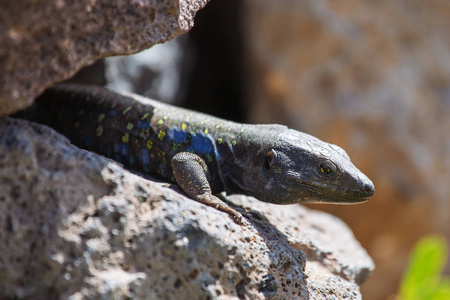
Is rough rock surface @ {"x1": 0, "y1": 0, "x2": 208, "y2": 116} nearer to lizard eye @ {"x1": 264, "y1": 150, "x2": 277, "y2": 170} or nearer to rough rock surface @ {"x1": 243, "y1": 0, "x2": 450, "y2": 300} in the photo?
lizard eye @ {"x1": 264, "y1": 150, "x2": 277, "y2": 170}

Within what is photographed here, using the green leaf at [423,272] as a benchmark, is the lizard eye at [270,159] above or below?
above

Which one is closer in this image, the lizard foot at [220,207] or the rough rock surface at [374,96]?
the lizard foot at [220,207]

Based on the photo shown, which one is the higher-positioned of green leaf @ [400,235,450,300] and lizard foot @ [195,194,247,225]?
lizard foot @ [195,194,247,225]

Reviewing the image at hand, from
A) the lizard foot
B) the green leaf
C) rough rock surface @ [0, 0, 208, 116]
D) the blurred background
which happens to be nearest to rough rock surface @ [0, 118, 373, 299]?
the lizard foot

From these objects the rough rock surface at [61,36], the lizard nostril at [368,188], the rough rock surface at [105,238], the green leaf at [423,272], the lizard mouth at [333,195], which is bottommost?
the green leaf at [423,272]

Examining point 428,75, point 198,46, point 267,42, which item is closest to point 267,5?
point 267,42

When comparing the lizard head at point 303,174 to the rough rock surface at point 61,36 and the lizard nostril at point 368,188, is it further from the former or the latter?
the rough rock surface at point 61,36

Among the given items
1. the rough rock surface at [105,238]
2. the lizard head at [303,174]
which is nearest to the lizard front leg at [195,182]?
the rough rock surface at [105,238]

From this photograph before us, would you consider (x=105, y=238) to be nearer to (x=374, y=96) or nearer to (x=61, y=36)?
(x=61, y=36)
